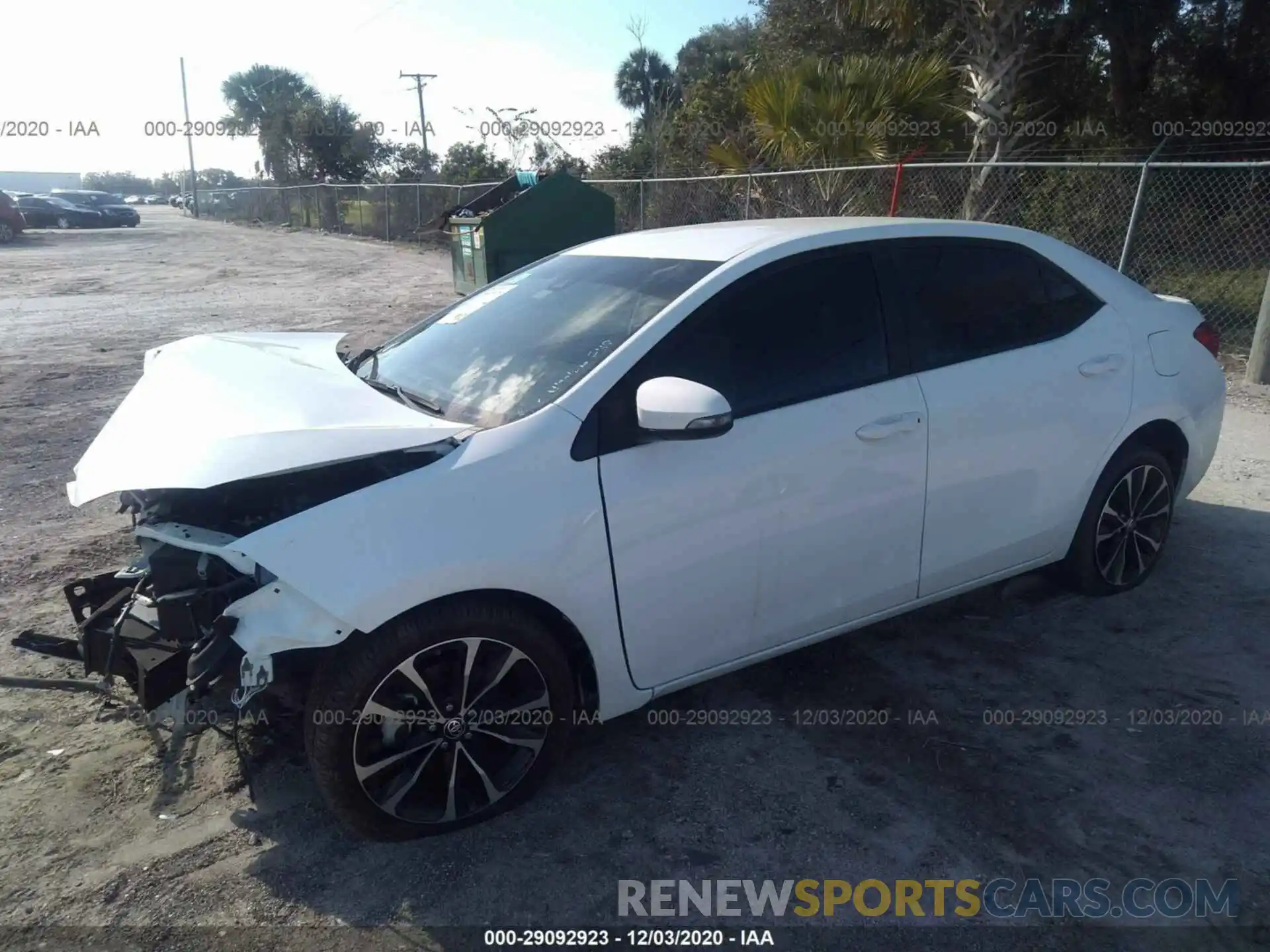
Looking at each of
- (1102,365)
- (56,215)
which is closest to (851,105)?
(1102,365)

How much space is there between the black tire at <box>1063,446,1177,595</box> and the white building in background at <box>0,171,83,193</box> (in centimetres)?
8762

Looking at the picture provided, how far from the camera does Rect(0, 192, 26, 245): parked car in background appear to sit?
27859mm

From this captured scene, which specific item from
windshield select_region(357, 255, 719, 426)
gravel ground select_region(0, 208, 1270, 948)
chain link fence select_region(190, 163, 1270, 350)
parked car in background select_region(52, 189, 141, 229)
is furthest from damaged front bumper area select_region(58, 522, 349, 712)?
parked car in background select_region(52, 189, 141, 229)

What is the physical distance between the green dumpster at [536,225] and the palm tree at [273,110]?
33.4m

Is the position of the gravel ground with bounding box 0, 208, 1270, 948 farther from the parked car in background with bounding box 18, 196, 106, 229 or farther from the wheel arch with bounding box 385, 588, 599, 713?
the parked car in background with bounding box 18, 196, 106, 229

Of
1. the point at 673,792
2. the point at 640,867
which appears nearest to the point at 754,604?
the point at 673,792

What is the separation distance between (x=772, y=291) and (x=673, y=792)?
5.54 feet

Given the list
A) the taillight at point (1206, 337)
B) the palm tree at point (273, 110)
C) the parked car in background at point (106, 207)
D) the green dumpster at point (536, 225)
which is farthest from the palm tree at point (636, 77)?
the taillight at point (1206, 337)

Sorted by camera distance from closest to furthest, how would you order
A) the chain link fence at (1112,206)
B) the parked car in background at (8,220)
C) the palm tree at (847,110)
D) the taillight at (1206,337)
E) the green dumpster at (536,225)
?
the taillight at (1206,337) < the chain link fence at (1112,206) < the palm tree at (847,110) < the green dumpster at (536,225) < the parked car in background at (8,220)

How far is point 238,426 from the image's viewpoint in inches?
111

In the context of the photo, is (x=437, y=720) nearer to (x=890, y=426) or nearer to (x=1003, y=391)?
(x=890, y=426)

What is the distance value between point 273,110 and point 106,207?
1273 cm

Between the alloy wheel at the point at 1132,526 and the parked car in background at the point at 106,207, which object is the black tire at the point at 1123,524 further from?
the parked car in background at the point at 106,207

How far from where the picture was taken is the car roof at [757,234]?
336cm
